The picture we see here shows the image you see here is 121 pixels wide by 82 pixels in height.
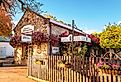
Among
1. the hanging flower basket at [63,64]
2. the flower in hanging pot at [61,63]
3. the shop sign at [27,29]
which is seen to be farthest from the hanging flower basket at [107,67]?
the shop sign at [27,29]

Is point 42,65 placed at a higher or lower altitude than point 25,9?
lower

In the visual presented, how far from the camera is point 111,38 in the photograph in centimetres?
2441

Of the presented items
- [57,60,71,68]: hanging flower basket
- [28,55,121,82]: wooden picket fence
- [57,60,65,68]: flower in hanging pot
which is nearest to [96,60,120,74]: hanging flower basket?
[28,55,121,82]: wooden picket fence

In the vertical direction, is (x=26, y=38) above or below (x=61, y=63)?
above

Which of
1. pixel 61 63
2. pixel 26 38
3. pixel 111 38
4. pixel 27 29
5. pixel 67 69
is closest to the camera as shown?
pixel 67 69

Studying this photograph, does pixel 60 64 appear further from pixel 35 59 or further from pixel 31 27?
pixel 31 27

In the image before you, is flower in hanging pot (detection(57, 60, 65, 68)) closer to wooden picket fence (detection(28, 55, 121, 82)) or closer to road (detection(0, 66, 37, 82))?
wooden picket fence (detection(28, 55, 121, 82))

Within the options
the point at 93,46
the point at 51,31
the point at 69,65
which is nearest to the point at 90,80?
the point at 69,65

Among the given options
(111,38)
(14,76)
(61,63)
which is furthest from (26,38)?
(61,63)

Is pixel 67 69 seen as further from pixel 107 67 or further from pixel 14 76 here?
pixel 14 76

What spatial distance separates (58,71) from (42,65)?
66.2 inches

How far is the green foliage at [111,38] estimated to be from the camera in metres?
24.0

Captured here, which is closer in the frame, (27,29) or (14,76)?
(14,76)

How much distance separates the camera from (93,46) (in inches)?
1039
